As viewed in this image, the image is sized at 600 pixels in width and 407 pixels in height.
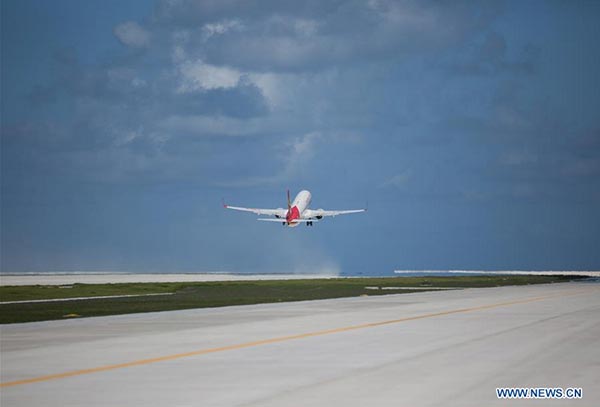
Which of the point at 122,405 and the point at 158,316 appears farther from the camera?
the point at 158,316

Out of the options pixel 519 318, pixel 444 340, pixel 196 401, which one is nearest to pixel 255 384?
pixel 196 401

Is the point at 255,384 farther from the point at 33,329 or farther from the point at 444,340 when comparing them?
the point at 33,329

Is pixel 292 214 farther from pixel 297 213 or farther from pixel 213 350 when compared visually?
pixel 213 350

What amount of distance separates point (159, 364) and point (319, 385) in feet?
16.9

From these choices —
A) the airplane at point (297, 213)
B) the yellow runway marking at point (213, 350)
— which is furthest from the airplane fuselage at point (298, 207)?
the yellow runway marking at point (213, 350)

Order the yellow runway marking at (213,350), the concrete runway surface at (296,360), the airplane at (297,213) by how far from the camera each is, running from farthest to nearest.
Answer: the airplane at (297,213) < the yellow runway marking at (213,350) < the concrete runway surface at (296,360)

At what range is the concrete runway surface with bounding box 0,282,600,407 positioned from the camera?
17.4 metres

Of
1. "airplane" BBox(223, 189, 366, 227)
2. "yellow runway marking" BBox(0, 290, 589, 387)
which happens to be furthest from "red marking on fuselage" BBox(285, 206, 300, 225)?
"yellow runway marking" BBox(0, 290, 589, 387)

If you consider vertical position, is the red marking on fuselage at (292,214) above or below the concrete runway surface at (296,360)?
above

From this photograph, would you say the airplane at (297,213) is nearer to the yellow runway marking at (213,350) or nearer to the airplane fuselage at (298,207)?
the airplane fuselage at (298,207)

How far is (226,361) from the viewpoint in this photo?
23.4 m

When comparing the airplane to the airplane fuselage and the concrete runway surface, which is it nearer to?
the airplane fuselage

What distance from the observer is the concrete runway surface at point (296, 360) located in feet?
57.2

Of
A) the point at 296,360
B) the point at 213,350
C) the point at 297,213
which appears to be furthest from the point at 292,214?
the point at 296,360
